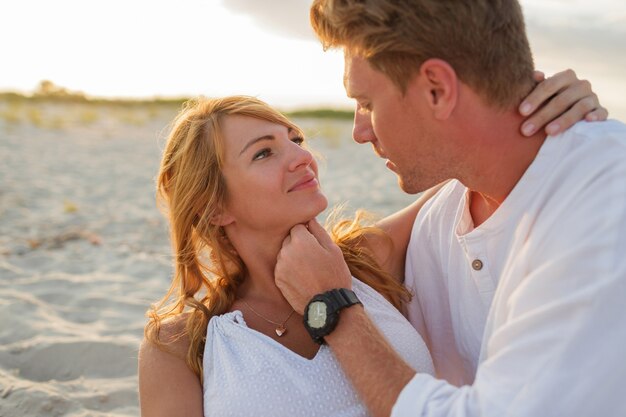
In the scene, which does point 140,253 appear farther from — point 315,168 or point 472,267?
point 472,267

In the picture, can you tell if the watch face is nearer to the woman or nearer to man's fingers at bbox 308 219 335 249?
the woman

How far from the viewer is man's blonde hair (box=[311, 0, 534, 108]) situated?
2412 mm

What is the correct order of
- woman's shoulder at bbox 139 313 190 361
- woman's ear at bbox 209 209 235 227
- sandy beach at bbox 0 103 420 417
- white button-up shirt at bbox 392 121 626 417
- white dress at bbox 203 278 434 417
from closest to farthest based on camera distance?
white button-up shirt at bbox 392 121 626 417 < white dress at bbox 203 278 434 417 < woman's shoulder at bbox 139 313 190 361 < woman's ear at bbox 209 209 235 227 < sandy beach at bbox 0 103 420 417

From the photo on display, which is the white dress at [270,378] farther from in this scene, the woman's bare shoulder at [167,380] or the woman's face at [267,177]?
the woman's face at [267,177]

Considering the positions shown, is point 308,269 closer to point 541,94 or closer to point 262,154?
point 262,154

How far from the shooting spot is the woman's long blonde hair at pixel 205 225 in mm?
3287

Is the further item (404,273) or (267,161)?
(404,273)

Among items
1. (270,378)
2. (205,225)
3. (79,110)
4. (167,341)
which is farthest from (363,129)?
(79,110)

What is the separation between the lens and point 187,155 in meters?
3.35

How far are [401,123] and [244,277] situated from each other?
125 centimetres

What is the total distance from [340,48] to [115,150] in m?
11.5

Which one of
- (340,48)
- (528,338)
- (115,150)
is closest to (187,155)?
(340,48)

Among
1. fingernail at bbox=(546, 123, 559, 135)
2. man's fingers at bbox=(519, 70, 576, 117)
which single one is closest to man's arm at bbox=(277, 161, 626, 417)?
fingernail at bbox=(546, 123, 559, 135)

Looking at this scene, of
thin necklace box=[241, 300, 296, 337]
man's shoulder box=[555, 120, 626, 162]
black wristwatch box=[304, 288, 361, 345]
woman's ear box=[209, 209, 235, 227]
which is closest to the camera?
man's shoulder box=[555, 120, 626, 162]
